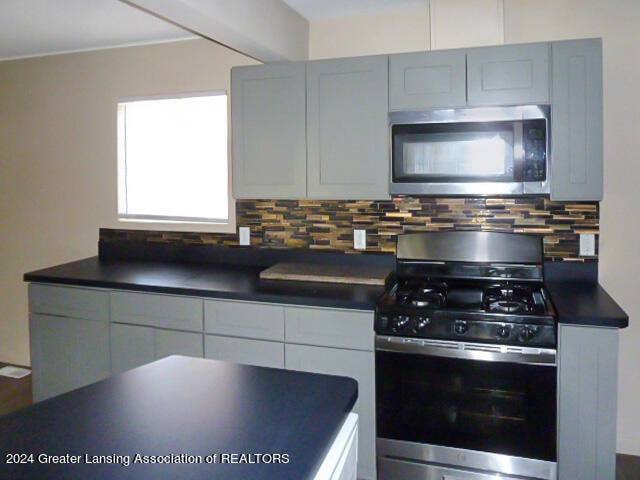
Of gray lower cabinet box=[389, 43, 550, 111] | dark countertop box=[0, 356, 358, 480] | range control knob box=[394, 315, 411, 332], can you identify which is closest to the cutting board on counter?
range control knob box=[394, 315, 411, 332]

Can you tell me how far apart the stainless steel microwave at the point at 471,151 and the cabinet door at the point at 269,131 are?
53cm

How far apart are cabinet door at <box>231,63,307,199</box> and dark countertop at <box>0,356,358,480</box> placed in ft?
5.22

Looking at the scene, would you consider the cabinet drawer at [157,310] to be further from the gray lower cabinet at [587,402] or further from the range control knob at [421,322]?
the gray lower cabinet at [587,402]

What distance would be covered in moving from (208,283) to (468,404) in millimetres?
1436

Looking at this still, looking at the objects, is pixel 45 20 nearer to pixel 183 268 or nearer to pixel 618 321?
pixel 183 268

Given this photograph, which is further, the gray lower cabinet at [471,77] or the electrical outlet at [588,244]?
the electrical outlet at [588,244]

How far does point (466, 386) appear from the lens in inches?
86.6

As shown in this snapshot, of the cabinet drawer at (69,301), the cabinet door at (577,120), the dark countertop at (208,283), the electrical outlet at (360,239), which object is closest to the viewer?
the cabinet door at (577,120)

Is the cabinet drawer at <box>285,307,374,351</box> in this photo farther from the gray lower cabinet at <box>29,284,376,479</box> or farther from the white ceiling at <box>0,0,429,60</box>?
the white ceiling at <box>0,0,429,60</box>

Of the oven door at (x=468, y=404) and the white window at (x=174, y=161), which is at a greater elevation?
the white window at (x=174, y=161)

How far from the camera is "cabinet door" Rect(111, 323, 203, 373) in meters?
2.73

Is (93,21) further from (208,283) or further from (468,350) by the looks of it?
(468,350)

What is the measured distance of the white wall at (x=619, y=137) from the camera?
2.59 m

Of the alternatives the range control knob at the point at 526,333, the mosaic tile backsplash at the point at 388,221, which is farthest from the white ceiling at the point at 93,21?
the range control knob at the point at 526,333
